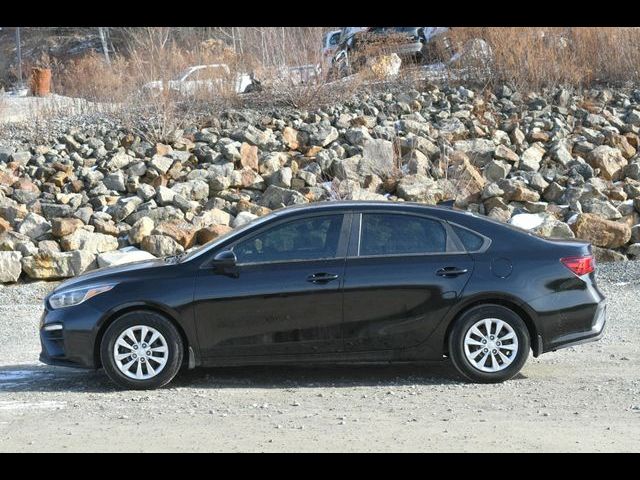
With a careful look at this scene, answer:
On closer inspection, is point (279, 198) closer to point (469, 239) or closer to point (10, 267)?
point (10, 267)

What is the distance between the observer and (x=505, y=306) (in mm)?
8453

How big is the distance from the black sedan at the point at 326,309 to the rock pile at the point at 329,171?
6513 millimetres

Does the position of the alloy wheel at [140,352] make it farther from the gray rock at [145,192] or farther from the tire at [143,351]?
the gray rock at [145,192]

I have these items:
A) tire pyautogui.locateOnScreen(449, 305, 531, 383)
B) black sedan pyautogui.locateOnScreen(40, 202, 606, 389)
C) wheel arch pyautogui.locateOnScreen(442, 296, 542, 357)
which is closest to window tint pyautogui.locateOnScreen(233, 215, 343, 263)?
black sedan pyautogui.locateOnScreen(40, 202, 606, 389)

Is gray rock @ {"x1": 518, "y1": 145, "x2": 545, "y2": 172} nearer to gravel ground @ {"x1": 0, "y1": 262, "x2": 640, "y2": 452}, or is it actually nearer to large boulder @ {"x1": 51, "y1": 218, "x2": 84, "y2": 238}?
large boulder @ {"x1": 51, "y1": 218, "x2": 84, "y2": 238}

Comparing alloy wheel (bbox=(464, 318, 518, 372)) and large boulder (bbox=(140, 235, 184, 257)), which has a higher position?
large boulder (bbox=(140, 235, 184, 257))

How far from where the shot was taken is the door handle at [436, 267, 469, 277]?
840cm

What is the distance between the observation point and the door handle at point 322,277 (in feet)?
27.4

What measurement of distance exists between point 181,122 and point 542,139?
24.0 ft

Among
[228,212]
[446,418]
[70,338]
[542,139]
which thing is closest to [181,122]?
[228,212]

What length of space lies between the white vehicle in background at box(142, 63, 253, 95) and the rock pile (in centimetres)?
127

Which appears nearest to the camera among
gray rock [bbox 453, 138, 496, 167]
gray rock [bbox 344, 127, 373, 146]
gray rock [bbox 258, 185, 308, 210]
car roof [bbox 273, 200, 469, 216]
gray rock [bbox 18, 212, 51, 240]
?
car roof [bbox 273, 200, 469, 216]

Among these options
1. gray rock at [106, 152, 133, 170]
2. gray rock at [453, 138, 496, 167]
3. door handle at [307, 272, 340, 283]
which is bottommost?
door handle at [307, 272, 340, 283]

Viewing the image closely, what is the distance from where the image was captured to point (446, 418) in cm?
728
